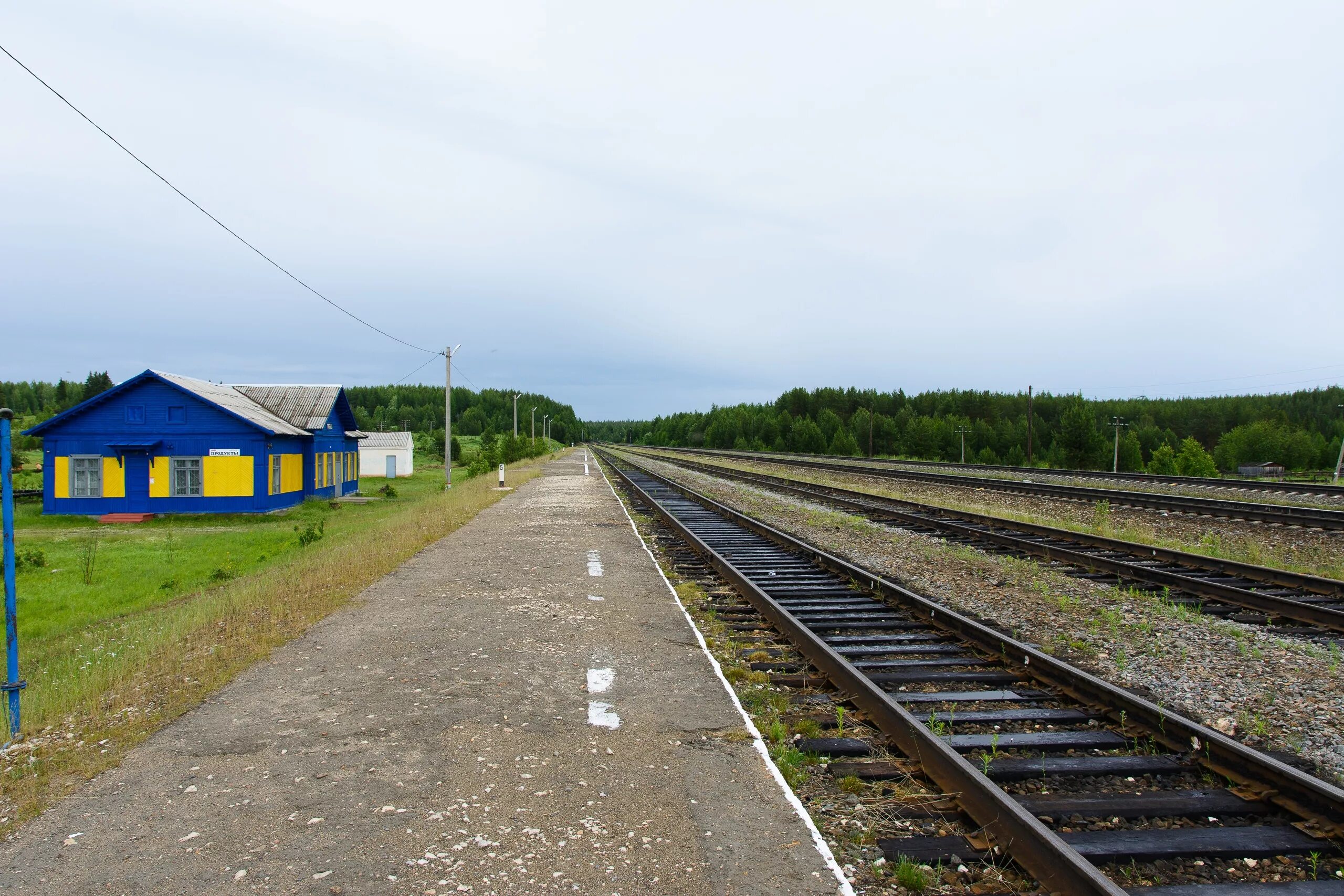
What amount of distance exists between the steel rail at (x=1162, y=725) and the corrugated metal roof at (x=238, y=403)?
94.7 ft

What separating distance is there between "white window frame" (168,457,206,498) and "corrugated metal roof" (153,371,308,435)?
2.59 metres

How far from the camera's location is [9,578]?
5.08m

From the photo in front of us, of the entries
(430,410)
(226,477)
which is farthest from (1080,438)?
(430,410)

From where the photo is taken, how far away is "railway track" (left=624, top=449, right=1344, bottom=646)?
842cm

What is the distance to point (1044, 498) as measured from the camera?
897 inches

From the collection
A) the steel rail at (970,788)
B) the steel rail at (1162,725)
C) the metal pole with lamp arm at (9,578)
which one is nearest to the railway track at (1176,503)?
the steel rail at (1162,725)

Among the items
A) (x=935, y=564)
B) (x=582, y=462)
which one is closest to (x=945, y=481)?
(x=935, y=564)

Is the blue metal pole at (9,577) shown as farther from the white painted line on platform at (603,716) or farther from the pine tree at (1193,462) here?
the pine tree at (1193,462)

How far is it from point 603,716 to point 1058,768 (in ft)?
9.78

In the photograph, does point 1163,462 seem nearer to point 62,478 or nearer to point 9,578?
point 62,478

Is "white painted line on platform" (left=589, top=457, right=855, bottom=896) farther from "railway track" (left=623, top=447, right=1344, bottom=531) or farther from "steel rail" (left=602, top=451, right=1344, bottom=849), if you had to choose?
"railway track" (left=623, top=447, right=1344, bottom=531)

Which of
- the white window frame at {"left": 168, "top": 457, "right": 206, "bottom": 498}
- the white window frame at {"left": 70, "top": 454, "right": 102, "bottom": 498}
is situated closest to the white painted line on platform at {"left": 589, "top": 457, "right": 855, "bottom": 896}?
the white window frame at {"left": 168, "top": 457, "right": 206, "bottom": 498}

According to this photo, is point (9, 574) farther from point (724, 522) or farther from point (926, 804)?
point (724, 522)

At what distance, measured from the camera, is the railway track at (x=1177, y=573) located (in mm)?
8422
